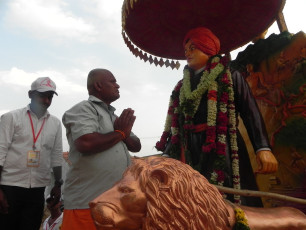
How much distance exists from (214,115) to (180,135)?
13.1 inches

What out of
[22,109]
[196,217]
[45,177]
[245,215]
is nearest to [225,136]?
[245,215]

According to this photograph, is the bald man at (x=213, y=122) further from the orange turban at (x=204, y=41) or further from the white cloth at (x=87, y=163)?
the white cloth at (x=87, y=163)

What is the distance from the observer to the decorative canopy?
7.96ft

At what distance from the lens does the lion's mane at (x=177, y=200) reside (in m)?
0.96

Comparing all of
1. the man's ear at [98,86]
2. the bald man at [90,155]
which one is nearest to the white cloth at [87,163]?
the bald man at [90,155]

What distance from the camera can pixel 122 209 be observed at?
0.97 meters

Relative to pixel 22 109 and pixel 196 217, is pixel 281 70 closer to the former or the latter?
pixel 196 217

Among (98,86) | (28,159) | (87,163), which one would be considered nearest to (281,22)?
(98,86)

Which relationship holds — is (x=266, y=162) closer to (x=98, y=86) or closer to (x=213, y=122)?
(x=213, y=122)

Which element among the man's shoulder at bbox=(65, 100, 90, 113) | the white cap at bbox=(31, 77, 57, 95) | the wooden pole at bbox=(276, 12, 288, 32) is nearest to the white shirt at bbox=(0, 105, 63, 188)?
the white cap at bbox=(31, 77, 57, 95)

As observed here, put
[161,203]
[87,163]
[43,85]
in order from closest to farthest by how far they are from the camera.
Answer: [161,203]
[87,163]
[43,85]

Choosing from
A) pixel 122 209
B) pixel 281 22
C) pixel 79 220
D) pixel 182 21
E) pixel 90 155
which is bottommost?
pixel 79 220

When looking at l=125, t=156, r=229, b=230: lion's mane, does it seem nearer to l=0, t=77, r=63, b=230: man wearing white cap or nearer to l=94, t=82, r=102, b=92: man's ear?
l=94, t=82, r=102, b=92: man's ear

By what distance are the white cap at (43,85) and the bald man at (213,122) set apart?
1.32 m
